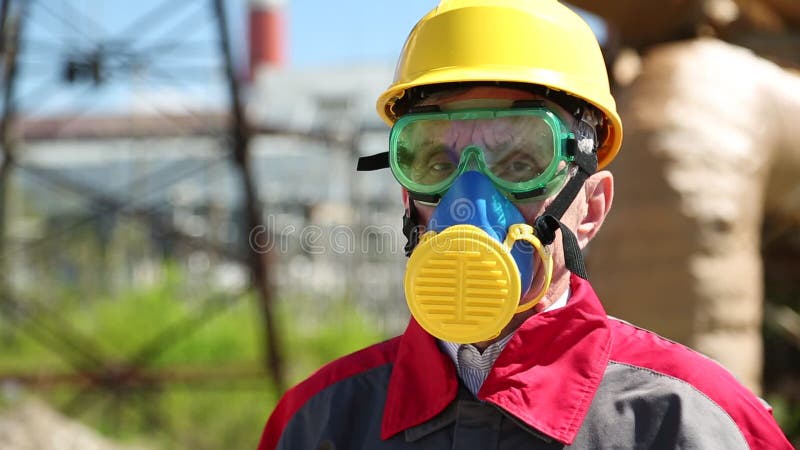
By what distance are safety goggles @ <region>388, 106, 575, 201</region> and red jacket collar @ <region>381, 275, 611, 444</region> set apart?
0.71 feet

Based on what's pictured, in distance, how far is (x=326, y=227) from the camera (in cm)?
1000

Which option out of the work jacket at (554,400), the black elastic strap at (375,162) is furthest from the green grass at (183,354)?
the work jacket at (554,400)

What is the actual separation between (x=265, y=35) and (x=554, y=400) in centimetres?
2654

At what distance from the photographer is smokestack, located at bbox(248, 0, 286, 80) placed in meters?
27.1

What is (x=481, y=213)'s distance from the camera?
1.74 metres

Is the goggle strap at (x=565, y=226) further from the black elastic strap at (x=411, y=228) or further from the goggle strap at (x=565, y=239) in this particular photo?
the black elastic strap at (x=411, y=228)

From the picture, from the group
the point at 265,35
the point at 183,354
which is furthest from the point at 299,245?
the point at 265,35

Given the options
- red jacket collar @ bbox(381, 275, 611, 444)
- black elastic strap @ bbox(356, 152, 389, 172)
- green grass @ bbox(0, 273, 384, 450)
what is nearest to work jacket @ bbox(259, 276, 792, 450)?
red jacket collar @ bbox(381, 275, 611, 444)

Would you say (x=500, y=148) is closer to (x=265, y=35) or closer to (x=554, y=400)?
(x=554, y=400)

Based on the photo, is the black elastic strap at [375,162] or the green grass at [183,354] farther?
the green grass at [183,354]

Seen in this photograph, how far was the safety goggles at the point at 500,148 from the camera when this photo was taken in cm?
177

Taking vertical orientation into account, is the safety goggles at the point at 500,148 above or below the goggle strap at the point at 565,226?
above

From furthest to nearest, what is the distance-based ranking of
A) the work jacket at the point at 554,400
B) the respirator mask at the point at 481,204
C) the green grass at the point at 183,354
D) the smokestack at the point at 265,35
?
1. the smokestack at the point at 265,35
2. the green grass at the point at 183,354
3. the respirator mask at the point at 481,204
4. the work jacket at the point at 554,400

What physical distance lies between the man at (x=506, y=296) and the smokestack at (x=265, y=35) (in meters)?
25.4
